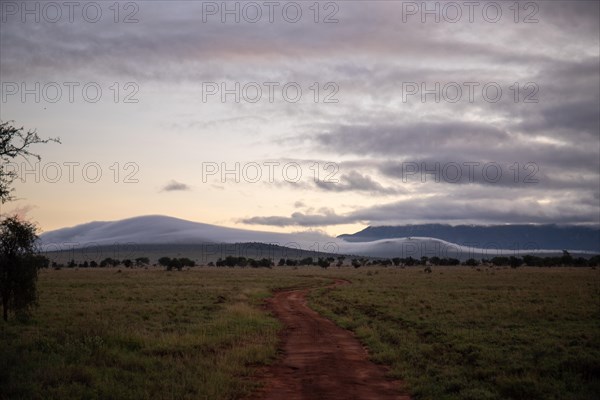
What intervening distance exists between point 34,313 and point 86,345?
1403 centimetres

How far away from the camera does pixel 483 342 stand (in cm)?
2067

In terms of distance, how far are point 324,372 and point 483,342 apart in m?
8.23

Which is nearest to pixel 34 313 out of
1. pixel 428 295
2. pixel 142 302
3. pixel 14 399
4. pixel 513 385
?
pixel 142 302

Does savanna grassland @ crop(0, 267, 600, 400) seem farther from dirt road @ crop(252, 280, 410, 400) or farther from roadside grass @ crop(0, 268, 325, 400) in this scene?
dirt road @ crop(252, 280, 410, 400)

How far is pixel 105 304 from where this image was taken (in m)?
34.2

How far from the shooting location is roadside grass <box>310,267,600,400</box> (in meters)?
13.8

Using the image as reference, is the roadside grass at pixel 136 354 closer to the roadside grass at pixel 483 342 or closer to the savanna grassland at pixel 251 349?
the savanna grassland at pixel 251 349

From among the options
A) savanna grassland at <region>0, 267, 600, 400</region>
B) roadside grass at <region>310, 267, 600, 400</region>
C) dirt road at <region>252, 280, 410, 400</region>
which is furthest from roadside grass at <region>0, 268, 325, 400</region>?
roadside grass at <region>310, 267, 600, 400</region>

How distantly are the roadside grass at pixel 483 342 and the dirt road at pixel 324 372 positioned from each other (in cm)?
69

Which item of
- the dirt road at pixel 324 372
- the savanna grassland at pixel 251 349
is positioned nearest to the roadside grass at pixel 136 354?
the savanna grassland at pixel 251 349

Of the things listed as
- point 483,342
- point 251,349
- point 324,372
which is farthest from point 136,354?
point 483,342

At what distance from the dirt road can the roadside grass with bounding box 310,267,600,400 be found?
69 centimetres

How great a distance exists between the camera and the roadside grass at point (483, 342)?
13766 millimetres

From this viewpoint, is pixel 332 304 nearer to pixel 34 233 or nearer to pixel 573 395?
pixel 34 233
